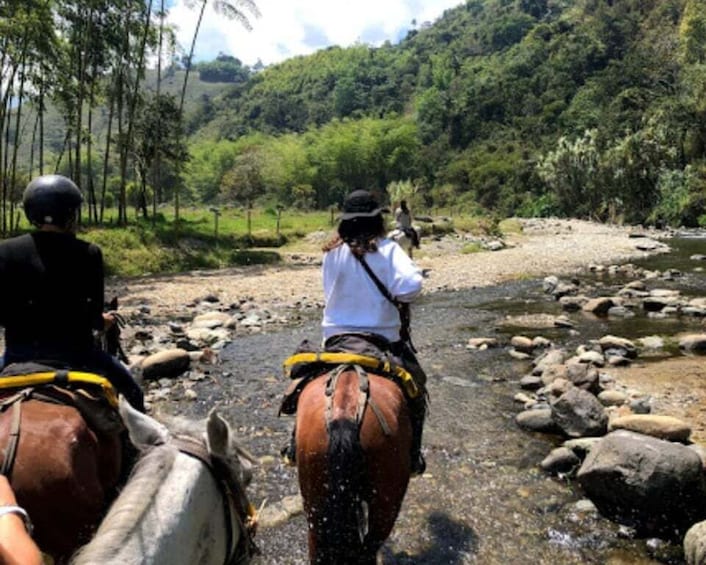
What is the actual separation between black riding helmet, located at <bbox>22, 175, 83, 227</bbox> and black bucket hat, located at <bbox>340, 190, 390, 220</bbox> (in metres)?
1.66

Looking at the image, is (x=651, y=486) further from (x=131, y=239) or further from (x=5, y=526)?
(x=131, y=239)

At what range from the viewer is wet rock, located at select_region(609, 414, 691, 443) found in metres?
5.97

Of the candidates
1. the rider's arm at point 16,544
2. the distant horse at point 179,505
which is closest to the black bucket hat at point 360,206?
the distant horse at point 179,505

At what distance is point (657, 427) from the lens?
607cm

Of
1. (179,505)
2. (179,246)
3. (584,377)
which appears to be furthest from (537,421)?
(179,246)

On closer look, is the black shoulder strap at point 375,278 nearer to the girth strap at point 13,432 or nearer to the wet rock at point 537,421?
the girth strap at point 13,432

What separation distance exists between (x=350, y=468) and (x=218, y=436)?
1.03 m

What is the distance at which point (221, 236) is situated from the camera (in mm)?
27438

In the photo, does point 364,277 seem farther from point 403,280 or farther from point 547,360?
point 547,360

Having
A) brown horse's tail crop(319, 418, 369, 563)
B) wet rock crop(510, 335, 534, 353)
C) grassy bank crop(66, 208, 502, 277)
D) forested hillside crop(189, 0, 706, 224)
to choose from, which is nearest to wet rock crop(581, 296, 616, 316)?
wet rock crop(510, 335, 534, 353)

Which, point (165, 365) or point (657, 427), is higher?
point (657, 427)

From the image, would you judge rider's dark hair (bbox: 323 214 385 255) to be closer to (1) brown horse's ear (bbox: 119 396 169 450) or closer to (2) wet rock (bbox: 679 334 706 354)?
(1) brown horse's ear (bbox: 119 396 169 450)

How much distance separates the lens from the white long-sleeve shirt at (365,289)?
3982mm

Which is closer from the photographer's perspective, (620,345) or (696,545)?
(696,545)
